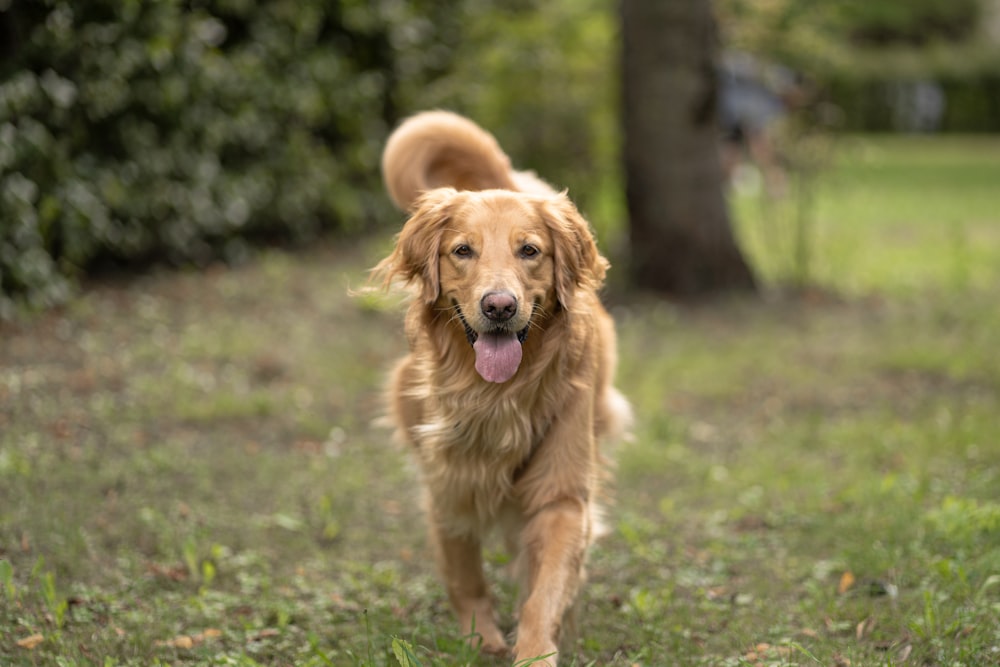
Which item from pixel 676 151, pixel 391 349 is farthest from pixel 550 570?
pixel 676 151

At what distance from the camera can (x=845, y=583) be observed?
4129 mm

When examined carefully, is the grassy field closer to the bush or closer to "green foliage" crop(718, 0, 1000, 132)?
the bush

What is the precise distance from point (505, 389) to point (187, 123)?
629 cm

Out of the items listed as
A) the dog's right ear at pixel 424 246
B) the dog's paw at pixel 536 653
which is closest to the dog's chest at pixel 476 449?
the dog's right ear at pixel 424 246

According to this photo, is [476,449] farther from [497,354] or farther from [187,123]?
[187,123]

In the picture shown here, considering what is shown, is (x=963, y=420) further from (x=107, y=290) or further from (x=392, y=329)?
(x=107, y=290)

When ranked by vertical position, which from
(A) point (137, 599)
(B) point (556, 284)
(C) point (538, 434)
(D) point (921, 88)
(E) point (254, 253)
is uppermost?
(B) point (556, 284)

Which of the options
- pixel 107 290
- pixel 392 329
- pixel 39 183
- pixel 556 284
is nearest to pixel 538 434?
pixel 556 284

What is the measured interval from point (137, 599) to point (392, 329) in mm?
4499

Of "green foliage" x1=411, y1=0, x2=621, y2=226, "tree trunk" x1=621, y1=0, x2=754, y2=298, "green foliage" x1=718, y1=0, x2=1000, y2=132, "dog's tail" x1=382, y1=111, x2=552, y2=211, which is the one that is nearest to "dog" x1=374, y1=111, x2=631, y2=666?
"dog's tail" x1=382, y1=111, x2=552, y2=211

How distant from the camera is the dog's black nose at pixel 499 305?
131 inches

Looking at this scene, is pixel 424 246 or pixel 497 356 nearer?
pixel 497 356

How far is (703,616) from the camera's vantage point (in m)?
4.00

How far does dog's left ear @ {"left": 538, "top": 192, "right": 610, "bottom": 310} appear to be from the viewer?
3.66 m
